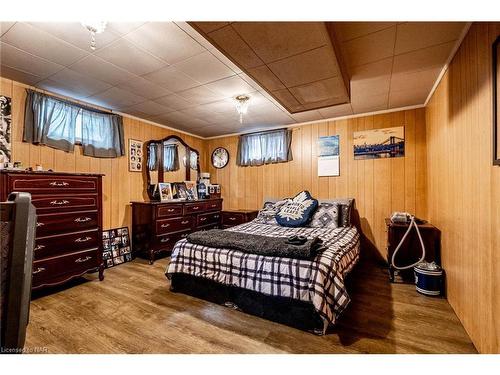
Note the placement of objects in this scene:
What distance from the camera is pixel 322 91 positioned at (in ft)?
7.85

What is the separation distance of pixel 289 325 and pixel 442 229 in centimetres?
192

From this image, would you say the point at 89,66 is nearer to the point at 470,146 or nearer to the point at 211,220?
the point at 211,220

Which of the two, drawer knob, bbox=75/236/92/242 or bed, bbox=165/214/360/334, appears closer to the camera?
bed, bbox=165/214/360/334

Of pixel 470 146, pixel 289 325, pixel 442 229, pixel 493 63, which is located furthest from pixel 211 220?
pixel 493 63

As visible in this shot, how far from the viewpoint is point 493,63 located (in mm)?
1338

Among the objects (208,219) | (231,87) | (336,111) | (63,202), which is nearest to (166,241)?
(208,219)

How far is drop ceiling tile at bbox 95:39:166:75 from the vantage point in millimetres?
1962

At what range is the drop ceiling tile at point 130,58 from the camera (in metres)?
1.96

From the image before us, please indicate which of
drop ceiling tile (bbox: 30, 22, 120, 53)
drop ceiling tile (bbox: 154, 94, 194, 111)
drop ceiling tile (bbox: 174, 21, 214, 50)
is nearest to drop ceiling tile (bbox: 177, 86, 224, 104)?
drop ceiling tile (bbox: 154, 94, 194, 111)

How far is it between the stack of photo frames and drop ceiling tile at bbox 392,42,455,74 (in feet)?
13.2

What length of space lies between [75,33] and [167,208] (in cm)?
238

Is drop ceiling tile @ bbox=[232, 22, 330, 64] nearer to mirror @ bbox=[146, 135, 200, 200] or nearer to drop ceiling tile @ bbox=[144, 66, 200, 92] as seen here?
drop ceiling tile @ bbox=[144, 66, 200, 92]

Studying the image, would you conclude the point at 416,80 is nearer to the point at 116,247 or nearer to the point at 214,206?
the point at 214,206

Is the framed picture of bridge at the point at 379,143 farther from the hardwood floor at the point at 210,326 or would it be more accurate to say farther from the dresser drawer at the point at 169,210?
the dresser drawer at the point at 169,210
